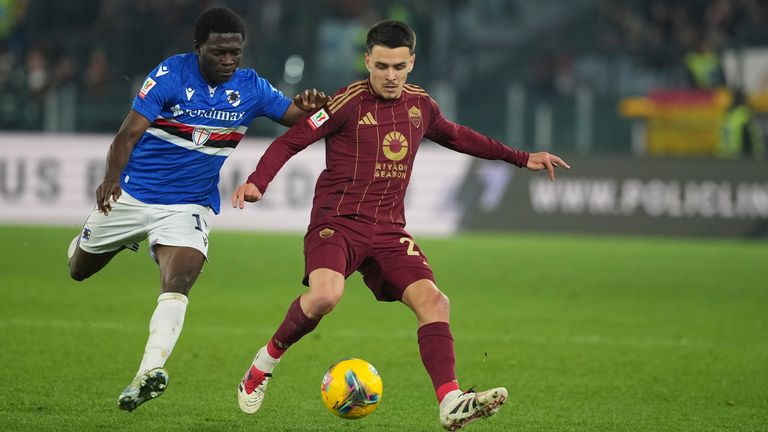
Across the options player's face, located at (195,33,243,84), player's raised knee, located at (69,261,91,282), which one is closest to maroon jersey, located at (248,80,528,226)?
player's face, located at (195,33,243,84)

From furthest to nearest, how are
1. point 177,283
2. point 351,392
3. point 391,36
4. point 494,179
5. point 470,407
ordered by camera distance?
point 494,179 → point 177,283 → point 391,36 → point 351,392 → point 470,407

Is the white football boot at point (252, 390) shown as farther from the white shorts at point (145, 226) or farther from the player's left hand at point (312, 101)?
the player's left hand at point (312, 101)

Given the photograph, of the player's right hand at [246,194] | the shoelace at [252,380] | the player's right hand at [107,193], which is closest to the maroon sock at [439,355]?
the shoelace at [252,380]

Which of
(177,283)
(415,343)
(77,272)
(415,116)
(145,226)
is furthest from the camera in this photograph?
(415,343)

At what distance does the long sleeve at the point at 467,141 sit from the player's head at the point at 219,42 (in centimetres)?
107

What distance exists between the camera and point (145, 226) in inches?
241

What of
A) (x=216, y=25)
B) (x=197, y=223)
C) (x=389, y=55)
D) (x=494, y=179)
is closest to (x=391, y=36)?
(x=389, y=55)

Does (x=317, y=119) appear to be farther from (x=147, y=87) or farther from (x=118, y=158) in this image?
(x=118, y=158)

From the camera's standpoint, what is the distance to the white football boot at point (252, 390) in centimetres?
572

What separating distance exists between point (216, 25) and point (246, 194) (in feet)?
3.24

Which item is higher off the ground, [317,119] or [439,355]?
[317,119]

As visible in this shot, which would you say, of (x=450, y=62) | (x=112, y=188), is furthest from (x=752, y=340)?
(x=450, y=62)

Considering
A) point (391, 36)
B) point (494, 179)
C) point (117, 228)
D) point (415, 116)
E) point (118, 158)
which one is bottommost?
point (117, 228)

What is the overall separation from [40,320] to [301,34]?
34.3ft
